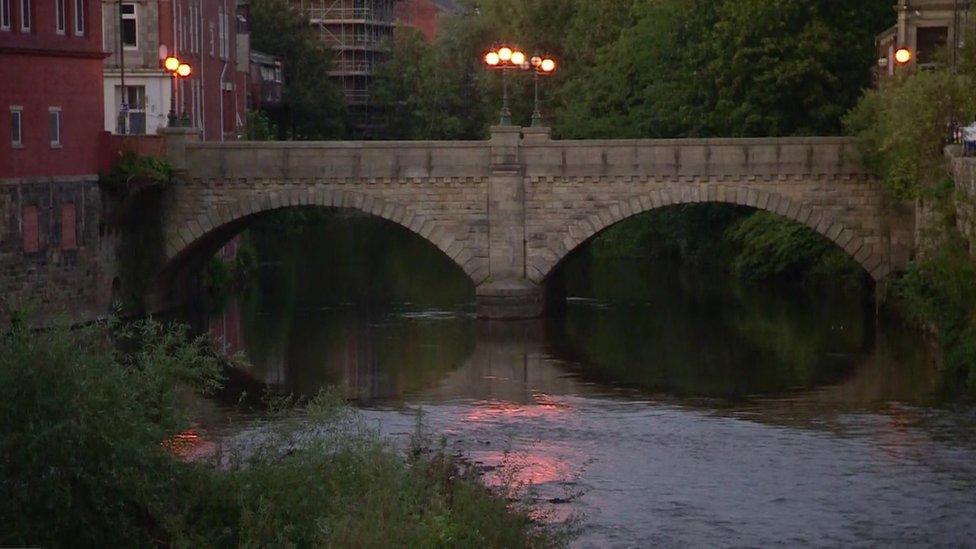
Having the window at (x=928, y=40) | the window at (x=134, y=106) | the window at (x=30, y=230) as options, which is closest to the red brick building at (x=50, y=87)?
the window at (x=30, y=230)

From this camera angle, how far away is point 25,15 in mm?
43062

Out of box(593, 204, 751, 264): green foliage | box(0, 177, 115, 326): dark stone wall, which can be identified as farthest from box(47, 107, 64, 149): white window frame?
box(593, 204, 751, 264): green foliage

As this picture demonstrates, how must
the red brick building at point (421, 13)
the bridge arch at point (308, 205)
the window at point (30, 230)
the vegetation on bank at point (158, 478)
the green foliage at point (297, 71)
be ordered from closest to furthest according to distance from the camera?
the vegetation on bank at point (158, 478) → the window at point (30, 230) → the bridge arch at point (308, 205) → the green foliage at point (297, 71) → the red brick building at point (421, 13)

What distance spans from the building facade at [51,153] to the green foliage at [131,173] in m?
0.59

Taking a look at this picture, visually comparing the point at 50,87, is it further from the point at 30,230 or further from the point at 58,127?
the point at 30,230

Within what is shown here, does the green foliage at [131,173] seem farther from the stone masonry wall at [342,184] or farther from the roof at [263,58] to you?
the roof at [263,58]

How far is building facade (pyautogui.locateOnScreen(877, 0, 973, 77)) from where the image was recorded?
55812 mm

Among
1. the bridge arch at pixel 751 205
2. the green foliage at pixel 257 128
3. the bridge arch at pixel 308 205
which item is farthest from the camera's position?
the green foliage at pixel 257 128

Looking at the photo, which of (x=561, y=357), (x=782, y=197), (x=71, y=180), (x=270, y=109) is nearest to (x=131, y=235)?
(x=71, y=180)

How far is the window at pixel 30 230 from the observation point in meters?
43.1

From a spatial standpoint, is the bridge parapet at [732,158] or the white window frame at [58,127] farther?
the bridge parapet at [732,158]

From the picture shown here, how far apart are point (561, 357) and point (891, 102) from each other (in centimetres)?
1070

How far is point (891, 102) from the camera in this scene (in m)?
47.2

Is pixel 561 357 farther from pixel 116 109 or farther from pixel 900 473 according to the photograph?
pixel 116 109
